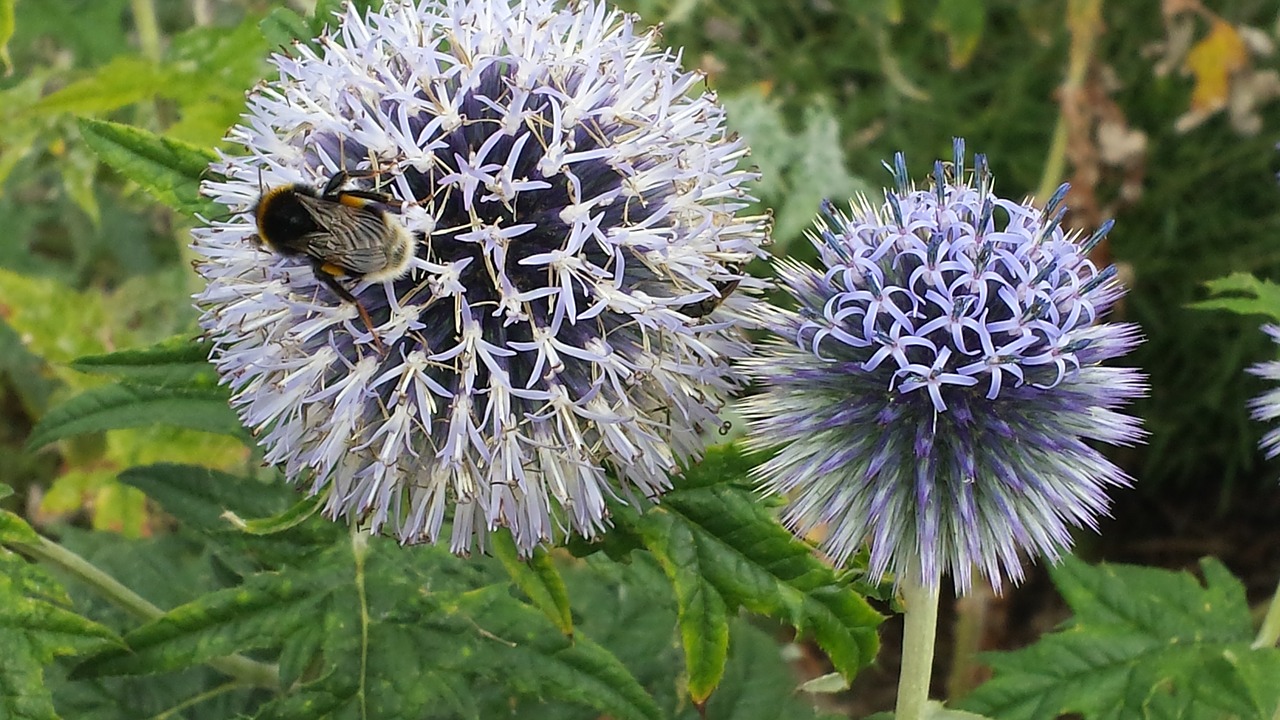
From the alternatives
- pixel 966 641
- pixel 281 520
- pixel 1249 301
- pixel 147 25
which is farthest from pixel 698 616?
pixel 147 25

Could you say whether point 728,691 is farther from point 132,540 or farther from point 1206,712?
point 132,540

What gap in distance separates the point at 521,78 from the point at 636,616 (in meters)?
1.12

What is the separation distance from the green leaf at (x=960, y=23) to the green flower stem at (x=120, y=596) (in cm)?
241

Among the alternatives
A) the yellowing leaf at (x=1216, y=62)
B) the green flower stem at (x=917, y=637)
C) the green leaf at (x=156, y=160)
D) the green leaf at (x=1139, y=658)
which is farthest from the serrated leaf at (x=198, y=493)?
the yellowing leaf at (x=1216, y=62)

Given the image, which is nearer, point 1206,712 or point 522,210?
point 522,210

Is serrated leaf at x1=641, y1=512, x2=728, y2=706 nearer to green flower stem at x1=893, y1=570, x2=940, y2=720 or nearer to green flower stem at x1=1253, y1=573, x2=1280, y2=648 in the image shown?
green flower stem at x1=893, y1=570, x2=940, y2=720

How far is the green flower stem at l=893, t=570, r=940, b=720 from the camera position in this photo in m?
1.26

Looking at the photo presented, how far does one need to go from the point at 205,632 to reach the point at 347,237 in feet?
1.83

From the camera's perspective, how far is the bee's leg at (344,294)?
1.22 m

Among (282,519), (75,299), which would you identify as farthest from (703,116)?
(75,299)

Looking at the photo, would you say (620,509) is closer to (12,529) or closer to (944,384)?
(944,384)

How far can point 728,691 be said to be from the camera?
181 centimetres

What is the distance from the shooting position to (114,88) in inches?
73.4

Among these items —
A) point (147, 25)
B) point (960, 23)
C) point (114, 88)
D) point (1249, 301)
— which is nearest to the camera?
point (1249, 301)
